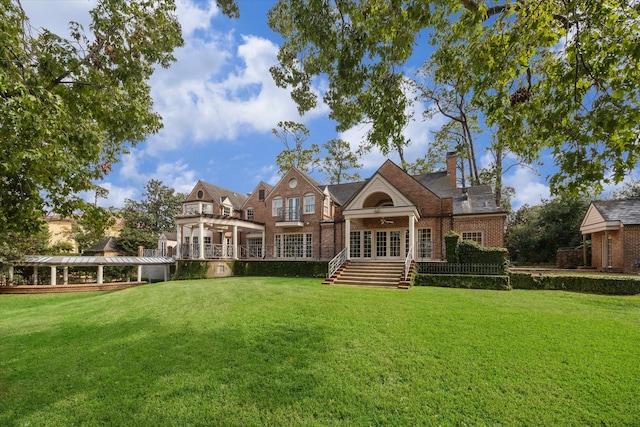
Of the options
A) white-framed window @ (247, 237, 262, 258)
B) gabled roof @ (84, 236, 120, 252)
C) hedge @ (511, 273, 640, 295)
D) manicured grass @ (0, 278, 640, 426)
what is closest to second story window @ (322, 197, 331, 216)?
white-framed window @ (247, 237, 262, 258)

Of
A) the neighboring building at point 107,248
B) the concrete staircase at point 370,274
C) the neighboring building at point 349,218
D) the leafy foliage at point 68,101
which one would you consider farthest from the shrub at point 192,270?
the neighboring building at point 107,248

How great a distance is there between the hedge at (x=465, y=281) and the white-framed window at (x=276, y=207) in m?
14.0

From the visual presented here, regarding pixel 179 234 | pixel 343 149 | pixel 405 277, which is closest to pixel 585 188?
pixel 405 277

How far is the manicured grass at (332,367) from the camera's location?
4371 millimetres

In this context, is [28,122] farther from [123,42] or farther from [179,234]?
[179,234]

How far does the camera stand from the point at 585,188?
459 cm

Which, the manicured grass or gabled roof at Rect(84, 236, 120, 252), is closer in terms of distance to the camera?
the manicured grass

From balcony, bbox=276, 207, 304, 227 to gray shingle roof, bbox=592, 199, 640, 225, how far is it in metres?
20.2

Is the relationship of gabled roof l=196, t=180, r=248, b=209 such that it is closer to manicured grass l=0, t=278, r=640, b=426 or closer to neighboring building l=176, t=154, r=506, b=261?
neighboring building l=176, t=154, r=506, b=261

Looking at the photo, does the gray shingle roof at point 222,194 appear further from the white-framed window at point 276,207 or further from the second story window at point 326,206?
the second story window at point 326,206

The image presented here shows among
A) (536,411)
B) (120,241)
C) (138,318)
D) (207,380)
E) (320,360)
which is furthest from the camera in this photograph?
(120,241)

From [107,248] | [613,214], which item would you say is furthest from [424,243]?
[107,248]

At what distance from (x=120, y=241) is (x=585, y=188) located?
38.0 m

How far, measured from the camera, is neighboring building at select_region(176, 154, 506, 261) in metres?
19.3
